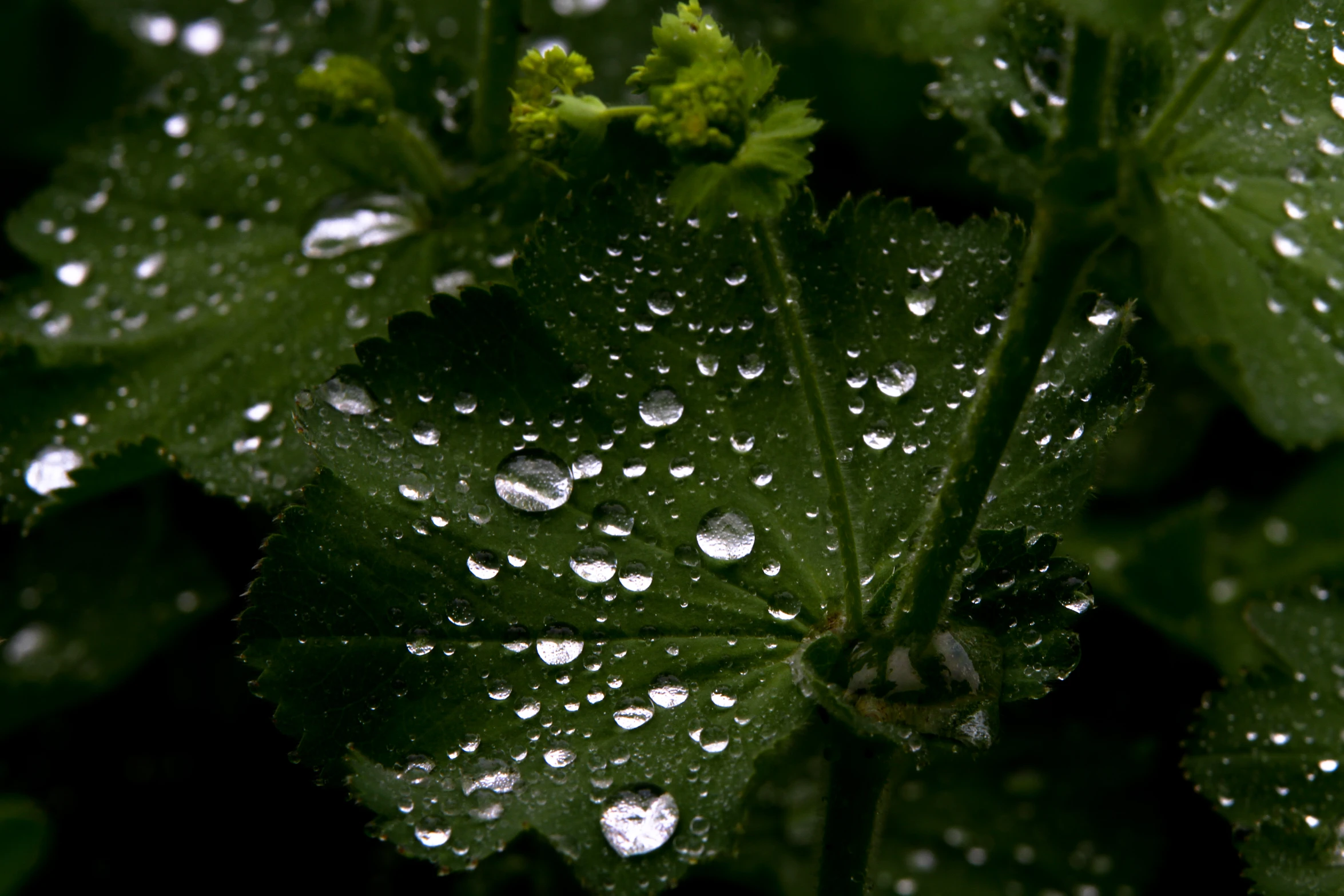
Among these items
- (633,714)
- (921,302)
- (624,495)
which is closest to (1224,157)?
(921,302)

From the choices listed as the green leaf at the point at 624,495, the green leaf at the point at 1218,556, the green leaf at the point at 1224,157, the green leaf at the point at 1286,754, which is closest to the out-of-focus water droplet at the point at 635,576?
the green leaf at the point at 624,495

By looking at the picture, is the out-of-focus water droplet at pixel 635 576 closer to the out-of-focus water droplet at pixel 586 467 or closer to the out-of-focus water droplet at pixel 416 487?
the out-of-focus water droplet at pixel 586 467

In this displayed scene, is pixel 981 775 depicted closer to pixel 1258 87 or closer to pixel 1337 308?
pixel 1337 308

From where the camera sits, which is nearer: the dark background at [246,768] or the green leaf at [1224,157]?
the green leaf at [1224,157]

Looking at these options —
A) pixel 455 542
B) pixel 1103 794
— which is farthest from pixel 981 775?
pixel 455 542

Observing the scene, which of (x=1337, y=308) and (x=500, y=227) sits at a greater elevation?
(x=1337, y=308)

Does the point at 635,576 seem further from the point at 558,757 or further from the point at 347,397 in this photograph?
the point at 347,397
